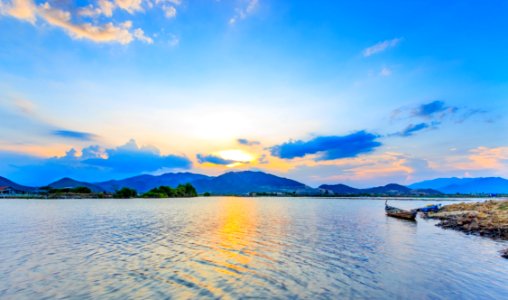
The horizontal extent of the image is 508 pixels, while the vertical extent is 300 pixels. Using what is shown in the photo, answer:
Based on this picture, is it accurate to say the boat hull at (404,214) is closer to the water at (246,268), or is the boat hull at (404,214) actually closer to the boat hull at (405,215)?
the boat hull at (405,215)

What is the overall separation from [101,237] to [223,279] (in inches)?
964

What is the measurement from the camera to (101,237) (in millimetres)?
34594

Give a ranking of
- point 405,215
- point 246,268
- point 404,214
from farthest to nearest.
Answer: point 404,214 → point 405,215 → point 246,268

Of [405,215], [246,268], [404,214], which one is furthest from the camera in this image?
[404,214]

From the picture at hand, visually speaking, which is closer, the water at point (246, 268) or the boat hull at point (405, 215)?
Answer: the water at point (246, 268)

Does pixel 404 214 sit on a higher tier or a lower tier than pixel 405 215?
higher

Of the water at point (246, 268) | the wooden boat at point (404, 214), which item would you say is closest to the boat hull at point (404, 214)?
the wooden boat at point (404, 214)

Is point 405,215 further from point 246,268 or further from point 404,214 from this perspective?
point 246,268

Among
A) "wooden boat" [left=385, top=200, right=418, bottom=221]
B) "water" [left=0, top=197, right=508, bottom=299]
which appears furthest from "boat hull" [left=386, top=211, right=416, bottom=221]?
"water" [left=0, top=197, right=508, bottom=299]

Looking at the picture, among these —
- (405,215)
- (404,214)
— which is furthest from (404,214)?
(405,215)

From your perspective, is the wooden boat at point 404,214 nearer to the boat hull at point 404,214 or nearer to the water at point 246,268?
the boat hull at point 404,214

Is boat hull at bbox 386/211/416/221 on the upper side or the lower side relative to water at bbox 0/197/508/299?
upper

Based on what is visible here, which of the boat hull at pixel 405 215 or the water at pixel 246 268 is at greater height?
the boat hull at pixel 405 215

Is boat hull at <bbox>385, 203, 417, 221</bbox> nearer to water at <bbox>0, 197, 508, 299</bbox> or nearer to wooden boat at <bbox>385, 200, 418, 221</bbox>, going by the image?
wooden boat at <bbox>385, 200, 418, 221</bbox>
